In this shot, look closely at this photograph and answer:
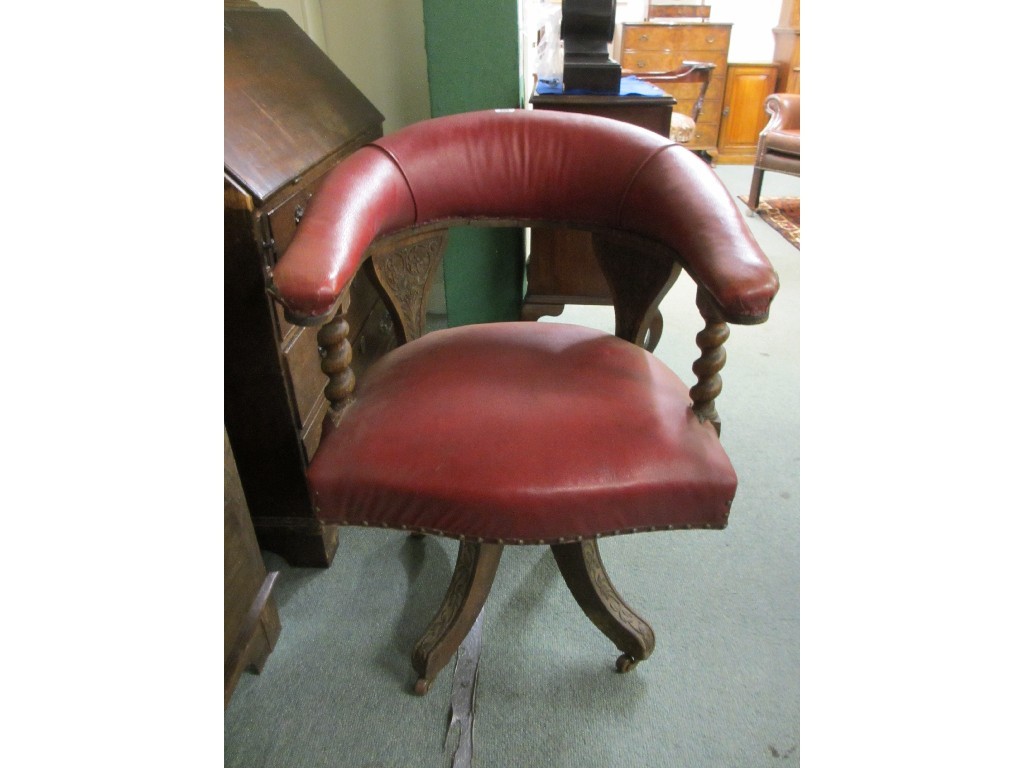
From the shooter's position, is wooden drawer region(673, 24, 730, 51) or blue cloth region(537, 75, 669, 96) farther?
wooden drawer region(673, 24, 730, 51)

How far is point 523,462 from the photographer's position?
83 cm

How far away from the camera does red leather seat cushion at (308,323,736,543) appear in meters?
0.82

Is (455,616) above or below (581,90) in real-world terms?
below

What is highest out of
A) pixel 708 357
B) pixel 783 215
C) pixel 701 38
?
pixel 701 38

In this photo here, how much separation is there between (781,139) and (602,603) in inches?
125

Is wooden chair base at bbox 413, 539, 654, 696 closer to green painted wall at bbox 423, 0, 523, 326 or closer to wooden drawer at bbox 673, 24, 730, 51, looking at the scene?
green painted wall at bbox 423, 0, 523, 326

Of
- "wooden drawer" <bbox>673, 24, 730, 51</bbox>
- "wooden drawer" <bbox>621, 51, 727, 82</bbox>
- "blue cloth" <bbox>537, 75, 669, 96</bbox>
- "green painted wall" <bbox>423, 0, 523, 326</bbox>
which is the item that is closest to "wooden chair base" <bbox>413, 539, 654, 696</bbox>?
"green painted wall" <bbox>423, 0, 523, 326</bbox>

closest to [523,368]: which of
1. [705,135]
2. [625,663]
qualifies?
[625,663]

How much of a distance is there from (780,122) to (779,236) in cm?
71

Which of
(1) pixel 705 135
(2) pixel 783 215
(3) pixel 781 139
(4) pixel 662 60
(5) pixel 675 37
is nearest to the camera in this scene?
(3) pixel 781 139

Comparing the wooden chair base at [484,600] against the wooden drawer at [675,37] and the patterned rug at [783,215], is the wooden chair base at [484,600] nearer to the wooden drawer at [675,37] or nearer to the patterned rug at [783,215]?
the patterned rug at [783,215]

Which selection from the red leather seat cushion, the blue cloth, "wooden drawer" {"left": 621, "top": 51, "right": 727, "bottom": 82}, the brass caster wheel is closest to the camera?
the red leather seat cushion

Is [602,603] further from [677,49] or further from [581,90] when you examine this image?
[677,49]

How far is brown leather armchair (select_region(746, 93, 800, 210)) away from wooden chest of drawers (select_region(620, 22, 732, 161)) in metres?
1.05
